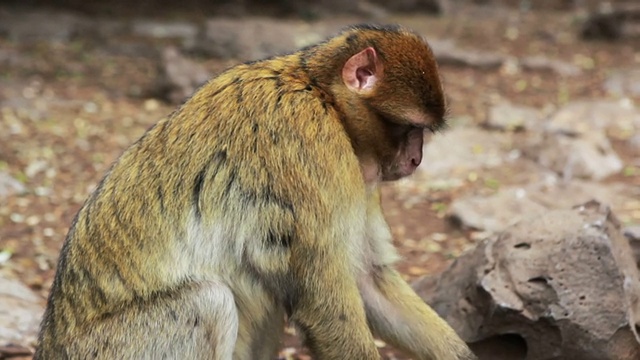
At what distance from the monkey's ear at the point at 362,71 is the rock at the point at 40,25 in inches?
404

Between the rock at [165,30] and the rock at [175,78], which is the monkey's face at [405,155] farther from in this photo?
the rock at [165,30]

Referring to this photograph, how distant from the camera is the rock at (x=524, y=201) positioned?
6.64 m

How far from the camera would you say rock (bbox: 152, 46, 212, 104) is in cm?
1028

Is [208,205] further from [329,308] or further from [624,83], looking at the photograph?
[624,83]

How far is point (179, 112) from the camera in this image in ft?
12.5

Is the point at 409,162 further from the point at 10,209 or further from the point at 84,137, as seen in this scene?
the point at 84,137

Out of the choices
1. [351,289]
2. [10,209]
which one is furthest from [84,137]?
[351,289]

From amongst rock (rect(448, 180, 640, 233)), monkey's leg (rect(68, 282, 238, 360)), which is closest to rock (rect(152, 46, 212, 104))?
rock (rect(448, 180, 640, 233))

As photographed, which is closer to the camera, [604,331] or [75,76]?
[604,331]

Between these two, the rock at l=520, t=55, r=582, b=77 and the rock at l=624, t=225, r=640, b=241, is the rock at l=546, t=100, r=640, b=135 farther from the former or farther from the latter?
the rock at l=624, t=225, r=640, b=241

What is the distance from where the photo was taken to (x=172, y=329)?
3.44 metres

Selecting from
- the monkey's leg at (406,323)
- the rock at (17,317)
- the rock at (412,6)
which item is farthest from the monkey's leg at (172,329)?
the rock at (412,6)

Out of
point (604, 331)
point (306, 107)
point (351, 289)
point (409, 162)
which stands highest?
point (306, 107)

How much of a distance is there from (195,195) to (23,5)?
38.0 ft
